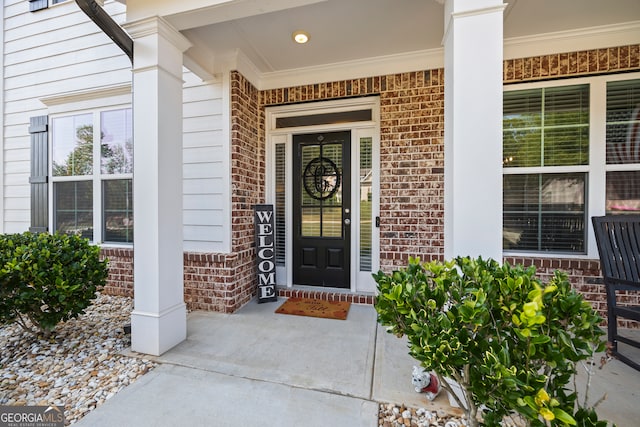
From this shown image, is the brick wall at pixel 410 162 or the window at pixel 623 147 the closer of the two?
the window at pixel 623 147

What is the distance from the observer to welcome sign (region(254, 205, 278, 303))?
11.0ft

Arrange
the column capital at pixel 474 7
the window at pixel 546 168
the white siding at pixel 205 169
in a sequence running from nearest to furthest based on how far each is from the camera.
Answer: the column capital at pixel 474 7
the window at pixel 546 168
the white siding at pixel 205 169

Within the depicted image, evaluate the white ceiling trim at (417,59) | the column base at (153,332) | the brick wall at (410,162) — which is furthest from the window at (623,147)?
the column base at (153,332)

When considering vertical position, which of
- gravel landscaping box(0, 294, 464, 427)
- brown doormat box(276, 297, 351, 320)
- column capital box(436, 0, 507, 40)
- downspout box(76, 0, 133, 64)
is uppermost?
downspout box(76, 0, 133, 64)

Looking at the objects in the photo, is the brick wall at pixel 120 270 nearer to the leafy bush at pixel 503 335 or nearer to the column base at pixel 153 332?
the column base at pixel 153 332

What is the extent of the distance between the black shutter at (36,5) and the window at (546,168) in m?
5.96

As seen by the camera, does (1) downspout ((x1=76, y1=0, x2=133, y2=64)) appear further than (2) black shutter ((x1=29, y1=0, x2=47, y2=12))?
No

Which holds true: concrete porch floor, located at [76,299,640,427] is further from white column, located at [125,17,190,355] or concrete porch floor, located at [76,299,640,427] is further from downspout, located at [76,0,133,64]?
downspout, located at [76,0,133,64]

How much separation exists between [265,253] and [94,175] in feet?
8.10

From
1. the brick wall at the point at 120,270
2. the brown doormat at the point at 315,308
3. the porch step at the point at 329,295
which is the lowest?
the brown doormat at the point at 315,308

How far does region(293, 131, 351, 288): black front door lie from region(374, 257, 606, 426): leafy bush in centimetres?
225

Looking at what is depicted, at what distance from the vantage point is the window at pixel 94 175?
11.7ft

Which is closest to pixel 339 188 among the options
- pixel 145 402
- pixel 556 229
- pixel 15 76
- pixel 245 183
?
pixel 245 183

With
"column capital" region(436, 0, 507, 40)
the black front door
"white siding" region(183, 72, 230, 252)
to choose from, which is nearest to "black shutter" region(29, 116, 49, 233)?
"white siding" region(183, 72, 230, 252)
